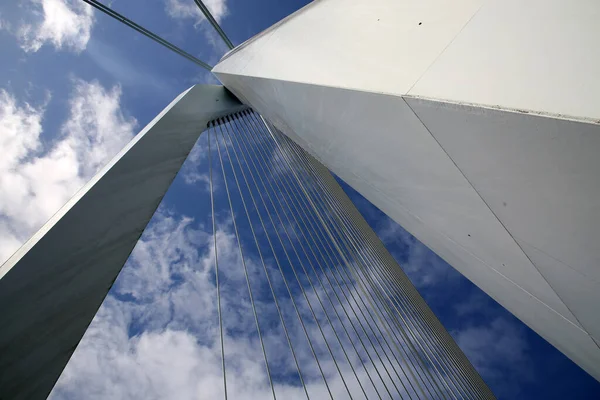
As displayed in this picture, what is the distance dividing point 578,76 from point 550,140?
173mm

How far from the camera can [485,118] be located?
1054 millimetres

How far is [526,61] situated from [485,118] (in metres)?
0.20

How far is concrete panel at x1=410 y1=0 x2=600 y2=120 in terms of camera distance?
84 centimetres

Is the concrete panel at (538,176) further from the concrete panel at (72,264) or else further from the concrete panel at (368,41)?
the concrete panel at (72,264)

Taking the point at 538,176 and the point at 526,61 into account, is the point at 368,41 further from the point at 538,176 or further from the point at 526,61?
the point at 538,176

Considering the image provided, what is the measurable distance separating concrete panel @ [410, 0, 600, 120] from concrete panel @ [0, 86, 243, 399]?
8.66ft

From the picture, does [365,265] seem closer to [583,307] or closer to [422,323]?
[422,323]

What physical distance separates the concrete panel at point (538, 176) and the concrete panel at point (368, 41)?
27 cm

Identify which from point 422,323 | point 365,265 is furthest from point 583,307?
point 422,323

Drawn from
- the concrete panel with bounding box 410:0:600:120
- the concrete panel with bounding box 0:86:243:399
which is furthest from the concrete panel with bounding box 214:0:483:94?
the concrete panel with bounding box 0:86:243:399

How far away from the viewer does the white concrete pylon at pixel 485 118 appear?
2.97 ft

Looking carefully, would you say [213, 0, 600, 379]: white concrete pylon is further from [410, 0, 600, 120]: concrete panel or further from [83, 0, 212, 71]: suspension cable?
[83, 0, 212, 71]: suspension cable

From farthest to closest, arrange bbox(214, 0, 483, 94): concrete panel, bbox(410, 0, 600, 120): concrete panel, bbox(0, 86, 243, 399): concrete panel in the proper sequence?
bbox(0, 86, 243, 399): concrete panel, bbox(214, 0, 483, 94): concrete panel, bbox(410, 0, 600, 120): concrete panel

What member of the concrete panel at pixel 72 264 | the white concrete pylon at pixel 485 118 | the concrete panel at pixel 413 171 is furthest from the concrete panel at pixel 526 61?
the concrete panel at pixel 72 264
